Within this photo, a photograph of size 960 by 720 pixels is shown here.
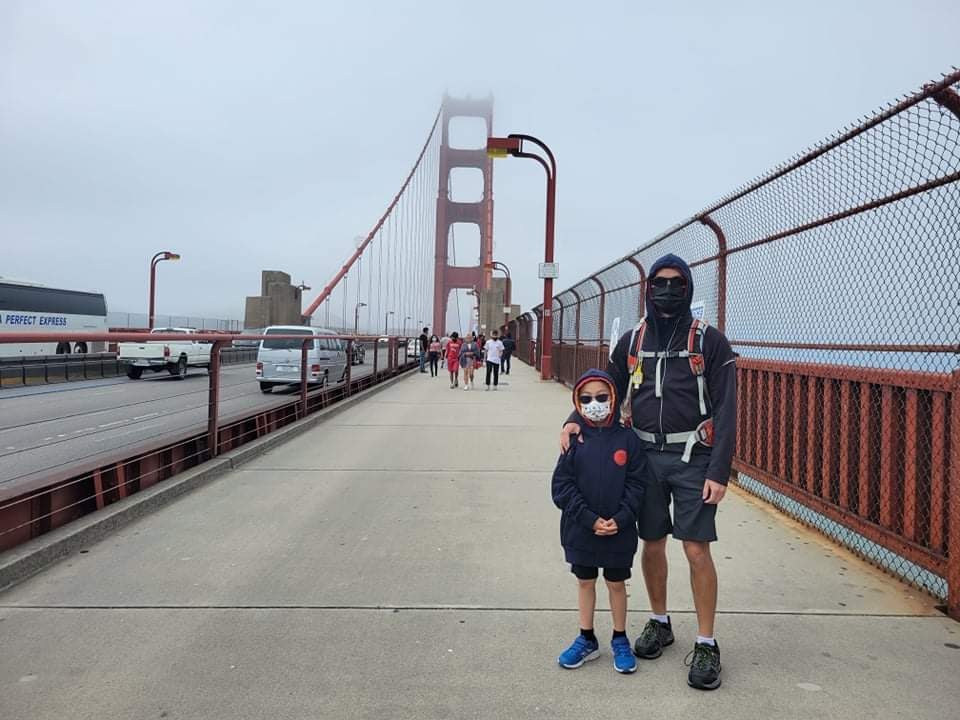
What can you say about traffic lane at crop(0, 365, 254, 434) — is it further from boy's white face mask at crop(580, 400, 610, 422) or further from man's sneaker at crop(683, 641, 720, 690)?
man's sneaker at crop(683, 641, 720, 690)

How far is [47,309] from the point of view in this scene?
2550 cm

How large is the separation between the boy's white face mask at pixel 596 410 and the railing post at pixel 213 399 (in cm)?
463

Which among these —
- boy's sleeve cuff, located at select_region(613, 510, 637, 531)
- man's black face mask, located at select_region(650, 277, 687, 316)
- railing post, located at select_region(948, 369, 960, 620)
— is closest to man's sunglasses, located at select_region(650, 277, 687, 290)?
man's black face mask, located at select_region(650, 277, 687, 316)

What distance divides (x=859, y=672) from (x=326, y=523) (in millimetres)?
3092

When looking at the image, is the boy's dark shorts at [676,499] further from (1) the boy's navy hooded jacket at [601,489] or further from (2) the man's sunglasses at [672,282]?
(2) the man's sunglasses at [672,282]

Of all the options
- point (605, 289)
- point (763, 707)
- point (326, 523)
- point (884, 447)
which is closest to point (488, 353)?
point (605, 289)

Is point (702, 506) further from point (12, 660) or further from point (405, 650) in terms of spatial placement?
point (12, 660)

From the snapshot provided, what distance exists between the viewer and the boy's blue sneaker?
8.73 ft

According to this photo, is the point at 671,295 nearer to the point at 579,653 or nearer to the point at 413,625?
the point at 579,653

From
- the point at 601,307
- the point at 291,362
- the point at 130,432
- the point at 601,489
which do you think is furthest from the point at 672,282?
the point at 601,307

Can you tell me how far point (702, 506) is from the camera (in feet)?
8.54

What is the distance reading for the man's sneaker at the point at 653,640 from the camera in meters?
2.77

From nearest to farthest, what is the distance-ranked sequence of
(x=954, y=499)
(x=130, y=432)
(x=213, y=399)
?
(x=954, y=499) → (x=130, y=432) → (x=213, y=399)

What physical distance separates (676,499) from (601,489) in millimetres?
338
